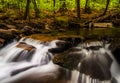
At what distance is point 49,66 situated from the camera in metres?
11.1

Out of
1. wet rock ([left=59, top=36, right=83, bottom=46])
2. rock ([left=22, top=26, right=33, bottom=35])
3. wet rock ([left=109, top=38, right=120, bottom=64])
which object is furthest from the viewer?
rock ([left=22, top=26, right=33, bottom=35])

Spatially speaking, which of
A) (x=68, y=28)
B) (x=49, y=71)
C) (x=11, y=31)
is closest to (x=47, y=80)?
(x=49, y=71)

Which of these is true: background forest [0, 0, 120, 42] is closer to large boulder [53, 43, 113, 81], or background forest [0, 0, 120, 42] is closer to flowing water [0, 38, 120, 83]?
flowing water [0, 38, 120, 83]

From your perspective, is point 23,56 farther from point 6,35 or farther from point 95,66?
point 95,66

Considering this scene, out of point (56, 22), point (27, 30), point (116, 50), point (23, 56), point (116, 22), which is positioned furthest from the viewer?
point (116, 22)

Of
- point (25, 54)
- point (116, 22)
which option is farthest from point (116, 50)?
point (116, 22)

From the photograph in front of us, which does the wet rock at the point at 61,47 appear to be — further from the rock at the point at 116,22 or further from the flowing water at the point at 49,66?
the rock at the point at 116,22

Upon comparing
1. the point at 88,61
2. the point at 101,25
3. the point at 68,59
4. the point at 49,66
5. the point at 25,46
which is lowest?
the point at 49,66

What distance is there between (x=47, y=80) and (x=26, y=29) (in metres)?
6.28

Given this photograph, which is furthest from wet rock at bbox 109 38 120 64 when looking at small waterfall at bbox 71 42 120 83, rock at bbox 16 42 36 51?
rock at bbox 16 42 36 51

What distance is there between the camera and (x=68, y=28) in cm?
1733

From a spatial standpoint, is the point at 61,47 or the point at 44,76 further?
the point at 61,47

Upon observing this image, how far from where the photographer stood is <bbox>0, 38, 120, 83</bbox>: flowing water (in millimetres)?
10297

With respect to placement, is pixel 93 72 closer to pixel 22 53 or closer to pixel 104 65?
pixel 104 65
